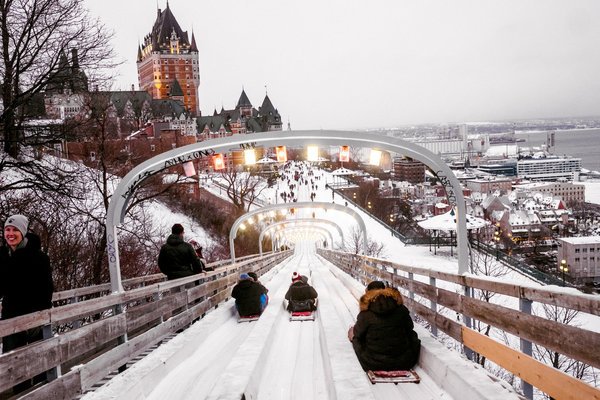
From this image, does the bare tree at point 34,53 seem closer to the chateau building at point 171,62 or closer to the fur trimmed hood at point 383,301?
the fur trimmed hood at point 383,301

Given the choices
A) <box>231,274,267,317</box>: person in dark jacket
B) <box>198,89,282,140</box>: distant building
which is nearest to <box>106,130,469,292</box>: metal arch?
<box>231,274,267,317</box>: person in dark jacket

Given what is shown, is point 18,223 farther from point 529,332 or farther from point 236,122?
point 236,122

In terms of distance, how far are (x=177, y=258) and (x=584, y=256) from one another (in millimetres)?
99254

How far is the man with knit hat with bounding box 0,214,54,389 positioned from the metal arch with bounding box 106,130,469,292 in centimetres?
413

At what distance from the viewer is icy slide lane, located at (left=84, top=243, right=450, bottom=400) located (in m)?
5.39

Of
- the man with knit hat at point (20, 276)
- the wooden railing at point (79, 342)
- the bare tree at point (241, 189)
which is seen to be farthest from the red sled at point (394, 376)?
the bare tree at point (241, 189)

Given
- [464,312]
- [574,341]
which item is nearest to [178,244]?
[464,312]

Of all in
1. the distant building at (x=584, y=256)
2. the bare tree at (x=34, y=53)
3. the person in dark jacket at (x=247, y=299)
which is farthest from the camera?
the distant building at (x=584, y=256)

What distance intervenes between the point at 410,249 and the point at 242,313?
4470cm

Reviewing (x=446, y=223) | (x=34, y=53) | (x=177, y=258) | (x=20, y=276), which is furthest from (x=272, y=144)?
(x=446, y=223)

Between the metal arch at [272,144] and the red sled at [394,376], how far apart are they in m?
3.87

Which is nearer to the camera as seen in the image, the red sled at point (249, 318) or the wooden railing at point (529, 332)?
the wooden railing at point (529, 332)

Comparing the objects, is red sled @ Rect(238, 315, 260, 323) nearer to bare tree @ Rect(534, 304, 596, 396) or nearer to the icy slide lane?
the icy slide lane

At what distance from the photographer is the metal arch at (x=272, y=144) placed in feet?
31.7
